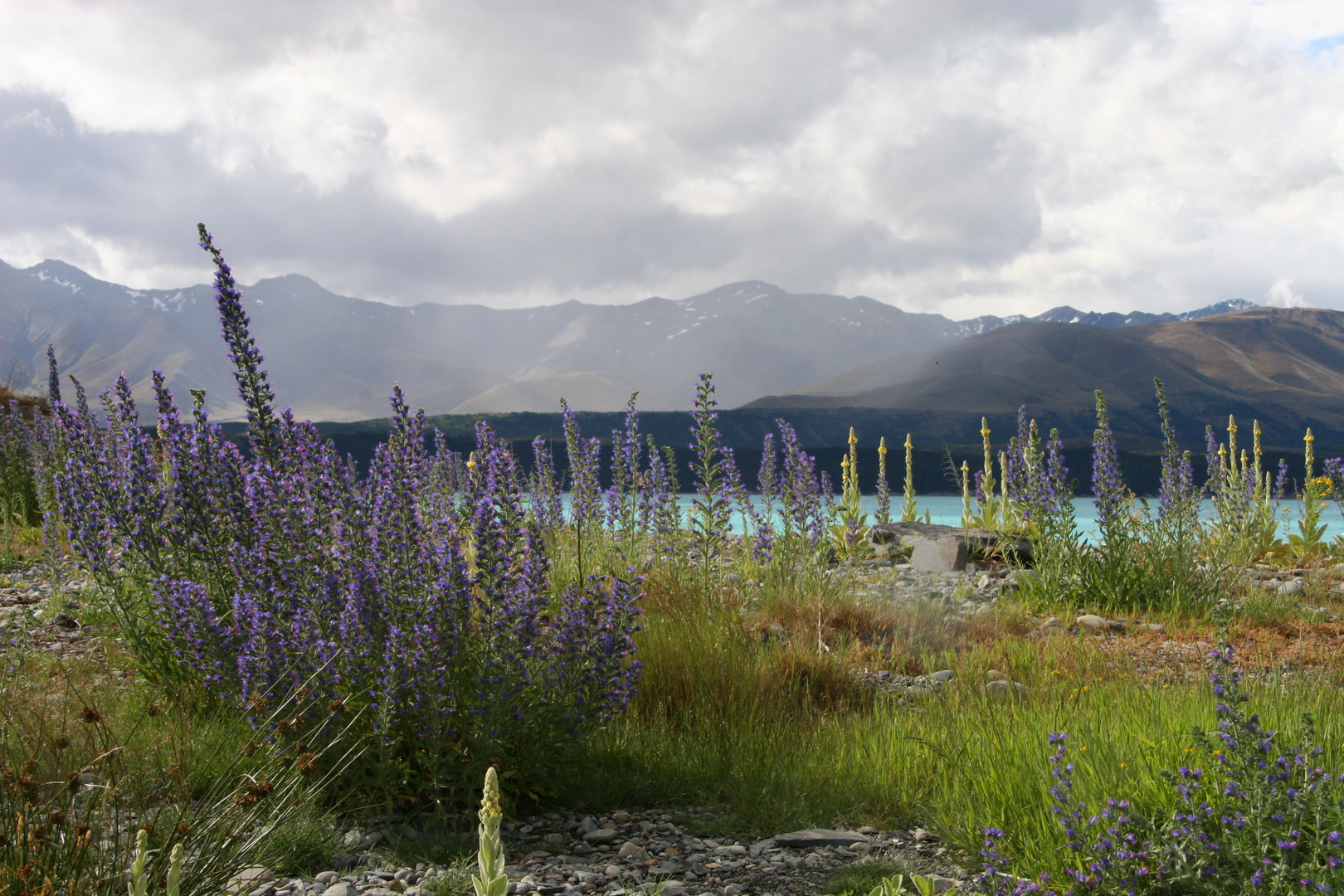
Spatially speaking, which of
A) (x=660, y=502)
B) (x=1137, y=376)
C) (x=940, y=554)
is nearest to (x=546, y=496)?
(x=660, y=502)

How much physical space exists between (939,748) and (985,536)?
7349 millimetres

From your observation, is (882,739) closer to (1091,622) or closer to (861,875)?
(861,875)

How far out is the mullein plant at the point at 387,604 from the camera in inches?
118

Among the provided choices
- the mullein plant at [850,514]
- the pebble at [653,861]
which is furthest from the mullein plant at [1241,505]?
the pebble at [653,861]

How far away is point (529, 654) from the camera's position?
124 inches

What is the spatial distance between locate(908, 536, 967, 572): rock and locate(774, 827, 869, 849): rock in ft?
23.6

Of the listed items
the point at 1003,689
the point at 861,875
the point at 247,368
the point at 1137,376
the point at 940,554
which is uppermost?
the point at 1137,376

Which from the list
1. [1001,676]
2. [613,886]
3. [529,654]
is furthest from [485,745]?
[1001,676]

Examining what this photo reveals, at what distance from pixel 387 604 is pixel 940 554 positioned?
8146 millimetres

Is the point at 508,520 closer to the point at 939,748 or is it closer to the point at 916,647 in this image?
the point at 939,748

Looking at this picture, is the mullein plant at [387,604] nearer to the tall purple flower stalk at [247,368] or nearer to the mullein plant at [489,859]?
the tall purple flower stalk at [247,368]

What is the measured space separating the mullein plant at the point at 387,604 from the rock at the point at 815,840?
0.83 metres

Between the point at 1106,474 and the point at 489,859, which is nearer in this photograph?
the point at 489,859

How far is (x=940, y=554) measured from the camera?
9945mm
